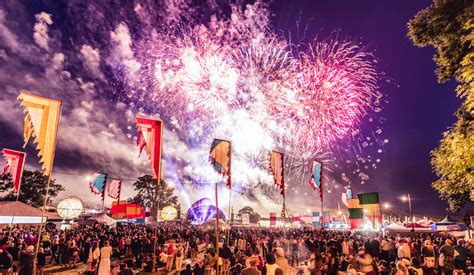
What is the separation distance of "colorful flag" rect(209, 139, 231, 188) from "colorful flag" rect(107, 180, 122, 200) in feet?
61.9

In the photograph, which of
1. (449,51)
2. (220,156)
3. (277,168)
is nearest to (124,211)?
(277,168)

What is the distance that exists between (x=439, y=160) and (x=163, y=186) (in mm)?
90403

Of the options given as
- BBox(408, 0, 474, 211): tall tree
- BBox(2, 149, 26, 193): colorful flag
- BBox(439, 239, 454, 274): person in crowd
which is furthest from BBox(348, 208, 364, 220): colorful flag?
BBox(2, 149, 26, 193): colorful flag

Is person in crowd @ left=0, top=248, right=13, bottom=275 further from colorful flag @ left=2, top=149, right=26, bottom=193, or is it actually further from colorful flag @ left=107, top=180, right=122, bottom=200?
colorful flag @ left=107, top=180, right=122, bottom=200

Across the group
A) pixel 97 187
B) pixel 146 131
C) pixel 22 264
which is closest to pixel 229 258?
pixel 146 131

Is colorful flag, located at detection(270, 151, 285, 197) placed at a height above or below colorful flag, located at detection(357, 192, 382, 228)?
above

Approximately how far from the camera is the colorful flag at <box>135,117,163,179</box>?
1215 cm

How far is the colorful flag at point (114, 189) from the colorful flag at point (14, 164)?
40.4 ft

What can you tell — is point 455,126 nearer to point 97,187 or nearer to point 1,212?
point 97,187

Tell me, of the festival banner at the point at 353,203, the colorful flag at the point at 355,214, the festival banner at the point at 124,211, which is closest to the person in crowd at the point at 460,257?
the colorful flag at the point at 355,214

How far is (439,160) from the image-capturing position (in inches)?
394

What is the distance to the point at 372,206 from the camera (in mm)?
26688

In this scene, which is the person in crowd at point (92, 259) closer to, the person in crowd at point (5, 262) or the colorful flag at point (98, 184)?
the person in crowd at point (5, 262)

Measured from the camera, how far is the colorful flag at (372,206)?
26.1 m
